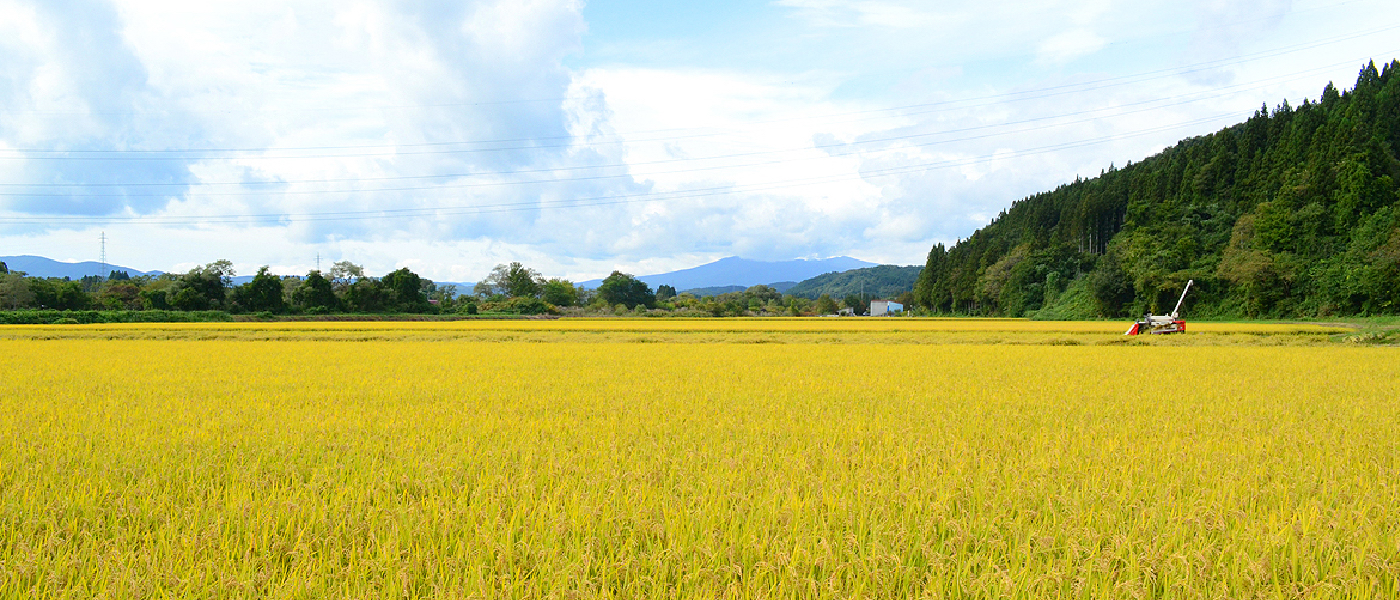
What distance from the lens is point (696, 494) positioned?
12.8 feet

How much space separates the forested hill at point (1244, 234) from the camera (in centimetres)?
5188

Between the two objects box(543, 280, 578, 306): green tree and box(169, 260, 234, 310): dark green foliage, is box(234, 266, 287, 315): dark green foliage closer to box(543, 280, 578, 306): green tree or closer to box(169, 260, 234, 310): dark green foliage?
box(169, 260, 234, 310): dark green foliage

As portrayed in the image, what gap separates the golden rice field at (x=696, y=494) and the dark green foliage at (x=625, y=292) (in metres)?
90.6

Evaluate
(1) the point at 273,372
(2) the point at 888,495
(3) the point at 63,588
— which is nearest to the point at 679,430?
(2) the point at 888,495

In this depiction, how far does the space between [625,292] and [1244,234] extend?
7384 cm

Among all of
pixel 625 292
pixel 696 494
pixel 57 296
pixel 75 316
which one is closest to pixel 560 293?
pixel 625 292

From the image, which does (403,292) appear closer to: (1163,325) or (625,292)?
(625,292)

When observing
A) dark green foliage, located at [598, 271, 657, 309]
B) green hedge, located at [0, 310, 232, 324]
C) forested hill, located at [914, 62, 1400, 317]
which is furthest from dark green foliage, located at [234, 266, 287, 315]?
forested hill, located at [914, 62, 1400, 317]

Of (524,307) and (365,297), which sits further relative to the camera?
(524,307)

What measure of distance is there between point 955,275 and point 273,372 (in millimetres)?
95475

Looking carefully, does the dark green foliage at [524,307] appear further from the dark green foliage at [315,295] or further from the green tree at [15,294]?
the green tree at [15,294]

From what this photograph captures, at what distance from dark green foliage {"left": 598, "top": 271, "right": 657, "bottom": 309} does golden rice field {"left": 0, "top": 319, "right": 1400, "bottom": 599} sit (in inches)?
3568

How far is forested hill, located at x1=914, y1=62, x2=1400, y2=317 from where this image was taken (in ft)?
170

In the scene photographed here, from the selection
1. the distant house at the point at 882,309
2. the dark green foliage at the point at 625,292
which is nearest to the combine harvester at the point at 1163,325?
the dark green foliage at the point at 625,292
